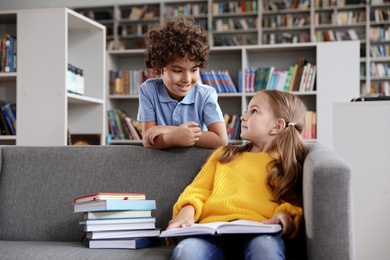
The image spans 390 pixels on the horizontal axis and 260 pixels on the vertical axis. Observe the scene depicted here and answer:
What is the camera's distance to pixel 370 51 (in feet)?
26.6

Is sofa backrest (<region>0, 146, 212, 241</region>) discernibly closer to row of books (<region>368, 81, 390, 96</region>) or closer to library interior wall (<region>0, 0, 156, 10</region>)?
row of books (<region>368, 81, 390, 96</region>)

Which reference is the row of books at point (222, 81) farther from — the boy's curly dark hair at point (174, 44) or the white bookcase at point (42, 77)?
the boy's curly dark hair at point (174, 44)

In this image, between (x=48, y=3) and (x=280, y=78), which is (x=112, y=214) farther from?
(x=48, y=3)

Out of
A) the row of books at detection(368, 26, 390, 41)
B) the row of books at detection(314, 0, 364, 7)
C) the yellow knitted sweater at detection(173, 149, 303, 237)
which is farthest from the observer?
the row of books at detection(314, 0, 364, 7)

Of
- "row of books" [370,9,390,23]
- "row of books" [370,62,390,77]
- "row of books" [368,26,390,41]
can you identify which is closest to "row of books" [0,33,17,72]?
"row of books" [370,62,390,77]

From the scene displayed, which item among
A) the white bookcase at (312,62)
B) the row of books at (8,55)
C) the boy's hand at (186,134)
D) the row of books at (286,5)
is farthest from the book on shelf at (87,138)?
the row of books at (286,5)

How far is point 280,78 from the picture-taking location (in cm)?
516

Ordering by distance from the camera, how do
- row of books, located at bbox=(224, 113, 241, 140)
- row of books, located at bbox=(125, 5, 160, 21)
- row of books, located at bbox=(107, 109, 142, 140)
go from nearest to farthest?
row of books, located at bbox=(224, 113, 241, 140) → row of books, located at bbox=(107, 109, 142, 140) → row of books, located at bbox=(125, 5, 160, 21)

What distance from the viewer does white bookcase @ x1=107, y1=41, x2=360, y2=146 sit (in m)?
4.85

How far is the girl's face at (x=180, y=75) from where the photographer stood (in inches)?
83.6

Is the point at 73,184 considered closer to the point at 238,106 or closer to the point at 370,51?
the point at 238,106

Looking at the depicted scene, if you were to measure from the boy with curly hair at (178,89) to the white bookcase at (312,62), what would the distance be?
8.77ft

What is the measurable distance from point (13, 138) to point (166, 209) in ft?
6.65

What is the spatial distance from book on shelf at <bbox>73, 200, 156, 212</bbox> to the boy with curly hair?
1.04ft
